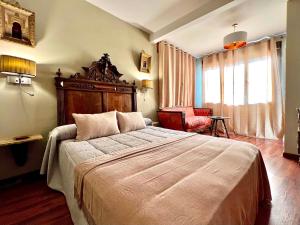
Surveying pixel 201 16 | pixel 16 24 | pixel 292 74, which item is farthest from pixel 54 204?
pixel 292 74

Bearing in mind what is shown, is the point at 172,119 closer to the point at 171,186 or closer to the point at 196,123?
the point at 196,123

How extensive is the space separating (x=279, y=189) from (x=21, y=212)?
2.75 metres

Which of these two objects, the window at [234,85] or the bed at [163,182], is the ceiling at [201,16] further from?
the bed at [163,182]

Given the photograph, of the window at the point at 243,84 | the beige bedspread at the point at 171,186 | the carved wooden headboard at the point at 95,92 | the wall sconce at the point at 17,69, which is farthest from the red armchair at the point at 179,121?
the wall sconce at the point at 17,69

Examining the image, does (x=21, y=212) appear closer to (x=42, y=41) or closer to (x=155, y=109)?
(x=42, y=41)

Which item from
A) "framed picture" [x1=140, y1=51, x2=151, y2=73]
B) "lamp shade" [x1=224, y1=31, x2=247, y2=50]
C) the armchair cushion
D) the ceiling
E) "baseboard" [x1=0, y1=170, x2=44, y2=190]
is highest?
the ceiling

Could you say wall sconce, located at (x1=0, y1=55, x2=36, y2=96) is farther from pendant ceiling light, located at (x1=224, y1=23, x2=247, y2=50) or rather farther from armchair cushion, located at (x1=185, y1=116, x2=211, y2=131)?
pendant ceiling light, located at (x1=224, y1=23, x2=247, y2=50)

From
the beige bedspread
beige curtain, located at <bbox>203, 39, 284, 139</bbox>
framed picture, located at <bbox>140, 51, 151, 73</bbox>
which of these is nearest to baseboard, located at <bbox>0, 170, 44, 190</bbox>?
the beige bedspread

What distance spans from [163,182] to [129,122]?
1652 millimetres

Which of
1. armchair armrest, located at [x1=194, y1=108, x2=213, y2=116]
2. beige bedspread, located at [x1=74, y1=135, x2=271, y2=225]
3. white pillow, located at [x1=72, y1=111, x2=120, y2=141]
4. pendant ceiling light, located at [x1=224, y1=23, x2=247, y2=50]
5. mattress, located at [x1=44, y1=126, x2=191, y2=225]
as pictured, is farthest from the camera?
armchair armrest, located at [x1=194, y1=108, x2=213, y2=116]

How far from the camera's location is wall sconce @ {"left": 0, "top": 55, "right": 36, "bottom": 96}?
168 cm

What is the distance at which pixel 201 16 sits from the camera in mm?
2555

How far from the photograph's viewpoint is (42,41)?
6.93 ft

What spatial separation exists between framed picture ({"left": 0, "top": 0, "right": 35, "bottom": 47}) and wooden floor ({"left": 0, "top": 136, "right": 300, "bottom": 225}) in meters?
1.87
